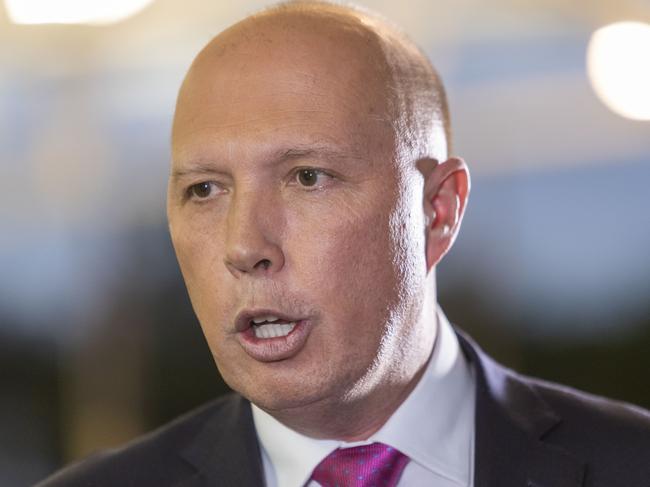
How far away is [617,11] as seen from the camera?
194 inches

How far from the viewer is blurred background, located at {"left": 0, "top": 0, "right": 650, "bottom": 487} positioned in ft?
16.8

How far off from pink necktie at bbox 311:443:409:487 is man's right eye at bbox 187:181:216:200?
0.53 metres

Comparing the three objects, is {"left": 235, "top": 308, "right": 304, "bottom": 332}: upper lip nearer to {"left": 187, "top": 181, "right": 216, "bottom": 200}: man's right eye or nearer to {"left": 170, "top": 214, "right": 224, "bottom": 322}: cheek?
{"left": 170, "top": 214, "right": 224, "bottom": 322}: cheek

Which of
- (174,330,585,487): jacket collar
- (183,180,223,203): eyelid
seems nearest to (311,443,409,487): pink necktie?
(174,330,585,487): jacket collar

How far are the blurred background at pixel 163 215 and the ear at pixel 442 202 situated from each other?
2799 millimetres

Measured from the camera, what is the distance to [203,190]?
7.09ft

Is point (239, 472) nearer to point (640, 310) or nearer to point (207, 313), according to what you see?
point (207, 313)

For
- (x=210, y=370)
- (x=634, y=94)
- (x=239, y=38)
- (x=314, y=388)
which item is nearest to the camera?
(x=314, y=388)

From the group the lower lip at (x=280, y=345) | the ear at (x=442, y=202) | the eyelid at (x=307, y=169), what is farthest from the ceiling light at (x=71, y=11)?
the lower lip at (x=280, y=345)

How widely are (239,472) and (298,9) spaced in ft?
2.90

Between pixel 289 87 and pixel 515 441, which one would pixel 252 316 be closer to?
pixel 289 87

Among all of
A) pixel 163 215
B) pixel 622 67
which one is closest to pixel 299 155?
pixel 622 67

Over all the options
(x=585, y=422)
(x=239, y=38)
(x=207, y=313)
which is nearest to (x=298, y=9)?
(x=239, y=38)

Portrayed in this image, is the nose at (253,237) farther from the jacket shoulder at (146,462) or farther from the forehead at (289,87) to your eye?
the jacket shoulder at (146,462)
